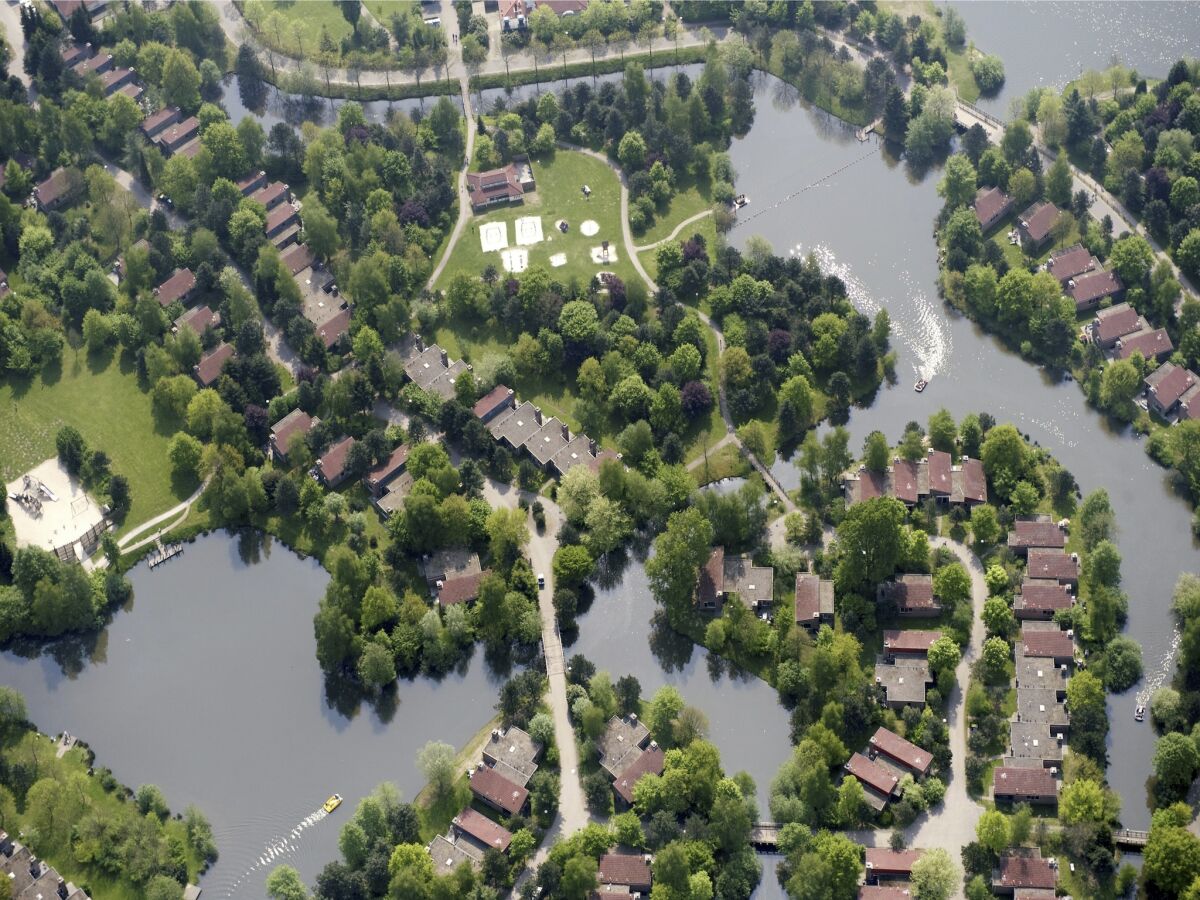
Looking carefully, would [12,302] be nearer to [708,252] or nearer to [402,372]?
[402,372]

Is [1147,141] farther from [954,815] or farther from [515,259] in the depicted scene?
[954,815]

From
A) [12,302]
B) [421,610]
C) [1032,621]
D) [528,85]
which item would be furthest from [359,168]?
[1032,621]

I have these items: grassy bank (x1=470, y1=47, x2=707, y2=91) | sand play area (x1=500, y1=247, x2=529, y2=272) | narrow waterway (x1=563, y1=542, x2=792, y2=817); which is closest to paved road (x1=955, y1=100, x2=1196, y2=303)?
grassy bank (x1=470, y1=47, x2=707, y2=91)

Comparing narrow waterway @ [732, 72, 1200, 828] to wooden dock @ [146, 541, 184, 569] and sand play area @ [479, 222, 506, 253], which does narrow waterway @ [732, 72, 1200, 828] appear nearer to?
sand play area @ [479, 222, 506, 253]

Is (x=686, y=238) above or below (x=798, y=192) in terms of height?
below

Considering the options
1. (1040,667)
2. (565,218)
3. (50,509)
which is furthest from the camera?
(565,218)

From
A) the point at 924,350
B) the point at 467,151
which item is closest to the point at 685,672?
the point at 924,350
